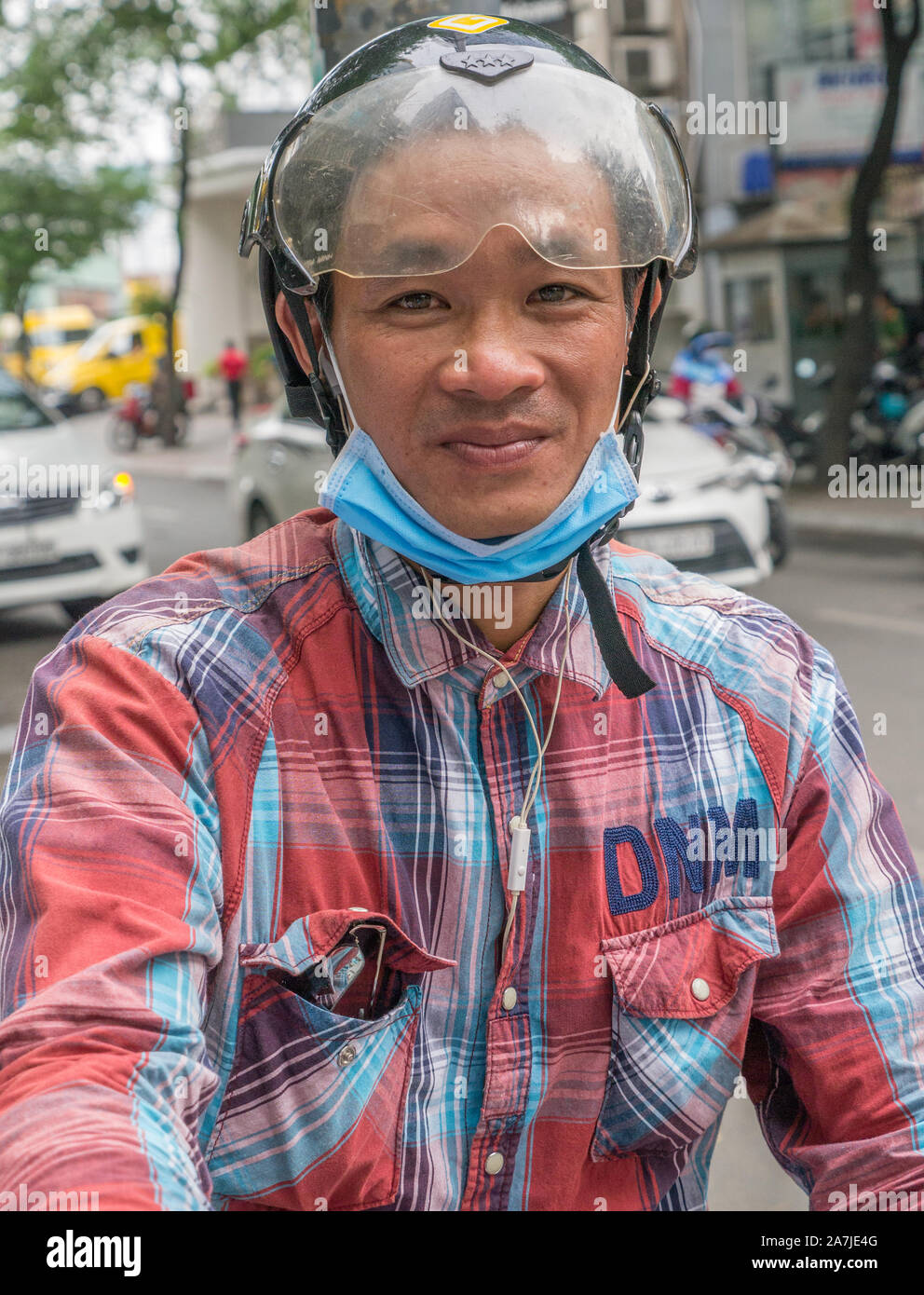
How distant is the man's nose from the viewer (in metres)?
1.45

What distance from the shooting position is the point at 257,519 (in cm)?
982

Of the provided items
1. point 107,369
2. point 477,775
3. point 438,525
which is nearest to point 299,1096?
point 477,775

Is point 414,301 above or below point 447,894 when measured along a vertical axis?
above

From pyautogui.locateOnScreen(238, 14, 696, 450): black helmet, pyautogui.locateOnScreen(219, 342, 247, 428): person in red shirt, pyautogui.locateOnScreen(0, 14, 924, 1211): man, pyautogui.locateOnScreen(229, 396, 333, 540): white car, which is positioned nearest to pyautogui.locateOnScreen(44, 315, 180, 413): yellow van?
pyautogui.locateOnScreen(219, 342, 247, 428): person in red shirt

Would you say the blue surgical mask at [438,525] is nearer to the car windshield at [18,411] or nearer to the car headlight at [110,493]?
the car headlight at [110,493]

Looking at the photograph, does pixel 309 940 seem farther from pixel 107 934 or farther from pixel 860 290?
pixel 860 290

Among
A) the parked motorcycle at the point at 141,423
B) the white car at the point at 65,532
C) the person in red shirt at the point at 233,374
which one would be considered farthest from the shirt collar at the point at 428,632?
the parked motorcycle at the point at 141,423

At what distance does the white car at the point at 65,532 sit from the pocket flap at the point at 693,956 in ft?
21.6

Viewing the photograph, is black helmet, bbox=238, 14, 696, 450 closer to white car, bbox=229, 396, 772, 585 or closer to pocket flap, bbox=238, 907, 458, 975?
pocket flap, bbox=238, 907, 458, 975

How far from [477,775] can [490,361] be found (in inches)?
16.9

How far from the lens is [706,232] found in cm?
1908

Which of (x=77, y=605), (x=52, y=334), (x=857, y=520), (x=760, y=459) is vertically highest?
(x=52, y=334)
